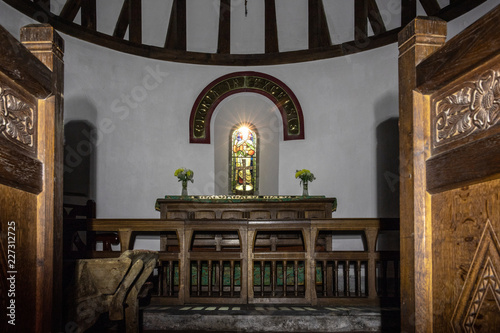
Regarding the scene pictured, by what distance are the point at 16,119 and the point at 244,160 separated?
6.47m

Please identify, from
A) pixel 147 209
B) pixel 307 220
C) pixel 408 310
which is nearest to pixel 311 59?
pixel 147 209

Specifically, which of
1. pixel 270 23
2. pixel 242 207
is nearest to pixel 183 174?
pixel 242 207

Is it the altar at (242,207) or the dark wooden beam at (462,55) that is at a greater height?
the dark wooden beam at (462,55)

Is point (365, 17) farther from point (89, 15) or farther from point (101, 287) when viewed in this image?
point (101, 287)

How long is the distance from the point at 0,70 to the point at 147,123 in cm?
609

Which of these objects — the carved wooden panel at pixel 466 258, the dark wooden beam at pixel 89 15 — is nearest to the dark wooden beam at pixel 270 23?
the dark wooden beam at pixel 89 15

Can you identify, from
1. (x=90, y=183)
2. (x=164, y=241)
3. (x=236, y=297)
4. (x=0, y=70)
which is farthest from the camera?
(x=90, y=183)

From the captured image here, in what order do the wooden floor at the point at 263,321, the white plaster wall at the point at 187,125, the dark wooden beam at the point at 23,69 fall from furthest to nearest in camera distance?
the white plaster wall at the point at 187,125 → the wooden floor at the point at 263,321 → the dark wooden beam at the point at 23,69

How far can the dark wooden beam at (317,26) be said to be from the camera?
775cm

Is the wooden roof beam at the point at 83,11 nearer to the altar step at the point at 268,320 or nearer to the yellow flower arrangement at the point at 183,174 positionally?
the yellow flower arrangement at the point at 183,174

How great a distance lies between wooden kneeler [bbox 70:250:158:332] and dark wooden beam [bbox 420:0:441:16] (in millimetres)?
5610

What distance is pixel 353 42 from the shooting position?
7.40 meters

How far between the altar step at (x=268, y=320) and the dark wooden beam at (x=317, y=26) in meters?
5.10

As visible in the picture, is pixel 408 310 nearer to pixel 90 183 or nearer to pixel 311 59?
pixel 90 183
